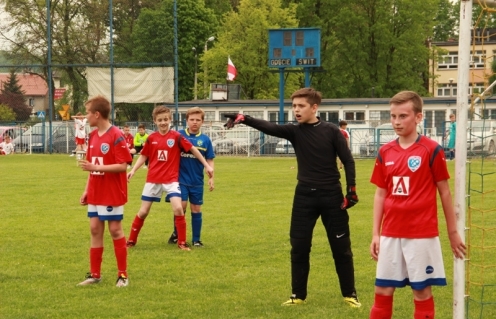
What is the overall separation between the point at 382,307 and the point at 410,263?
0.38 meters

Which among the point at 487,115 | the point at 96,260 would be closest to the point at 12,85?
the point at 487,115

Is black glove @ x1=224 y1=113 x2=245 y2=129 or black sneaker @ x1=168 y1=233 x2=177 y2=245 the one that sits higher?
black glove @ x1=224 y1=113 x2=245 y2=129

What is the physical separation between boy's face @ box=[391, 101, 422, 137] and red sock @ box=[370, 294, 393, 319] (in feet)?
3.72

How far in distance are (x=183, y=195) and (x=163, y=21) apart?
28786mm

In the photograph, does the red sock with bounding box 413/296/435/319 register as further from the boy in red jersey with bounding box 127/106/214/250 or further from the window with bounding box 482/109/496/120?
the boy in red jersey with bounding box 127/106/214/250

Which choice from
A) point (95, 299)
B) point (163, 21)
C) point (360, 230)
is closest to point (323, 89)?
point (163, 21)

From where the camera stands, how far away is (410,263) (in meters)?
5.82

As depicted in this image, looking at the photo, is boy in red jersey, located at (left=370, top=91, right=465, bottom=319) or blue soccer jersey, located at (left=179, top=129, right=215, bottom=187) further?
blue soccer jersey, located at (left=179, top=129, right=215, bottom=187)

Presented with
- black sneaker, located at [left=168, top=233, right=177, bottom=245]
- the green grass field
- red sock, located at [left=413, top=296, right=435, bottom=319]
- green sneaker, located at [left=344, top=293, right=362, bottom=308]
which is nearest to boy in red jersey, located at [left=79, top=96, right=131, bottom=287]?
the green grass field

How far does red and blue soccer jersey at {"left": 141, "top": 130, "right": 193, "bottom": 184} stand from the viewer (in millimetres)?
11070

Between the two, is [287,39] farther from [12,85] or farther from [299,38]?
[12,85]

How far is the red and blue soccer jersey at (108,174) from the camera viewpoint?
8.48 m

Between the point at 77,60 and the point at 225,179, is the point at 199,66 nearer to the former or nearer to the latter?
the point at 77,60

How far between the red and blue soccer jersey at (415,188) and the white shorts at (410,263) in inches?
2.3
